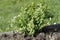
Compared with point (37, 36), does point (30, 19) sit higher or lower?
higher

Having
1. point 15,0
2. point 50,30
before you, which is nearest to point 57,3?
point 15,0

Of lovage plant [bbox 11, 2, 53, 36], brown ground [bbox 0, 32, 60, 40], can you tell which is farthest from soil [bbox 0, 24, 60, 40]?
lovage plant [bbox 11, 2, 53, 36]

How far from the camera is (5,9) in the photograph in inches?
371

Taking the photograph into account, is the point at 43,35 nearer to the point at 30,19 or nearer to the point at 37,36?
the point at 37,36

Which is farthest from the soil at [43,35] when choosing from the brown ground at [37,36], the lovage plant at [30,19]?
the lovage plant at [30,19]

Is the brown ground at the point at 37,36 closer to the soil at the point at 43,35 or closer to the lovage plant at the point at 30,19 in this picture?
the soil at the point at 43,35

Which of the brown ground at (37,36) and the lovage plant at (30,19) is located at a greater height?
the lovage plant at (30,19)

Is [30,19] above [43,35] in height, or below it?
above

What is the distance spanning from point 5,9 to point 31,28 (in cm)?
365

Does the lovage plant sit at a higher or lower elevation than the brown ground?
higher

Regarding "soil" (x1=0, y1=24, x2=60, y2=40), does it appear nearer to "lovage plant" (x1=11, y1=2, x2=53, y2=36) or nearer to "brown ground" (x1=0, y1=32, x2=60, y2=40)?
"brown ground" (x1=0, y1=32, x2=60, y2=40)

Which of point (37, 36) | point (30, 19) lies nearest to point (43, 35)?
point (37, 36)

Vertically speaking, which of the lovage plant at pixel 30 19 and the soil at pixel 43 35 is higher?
the lovage plant at pixel 30 19

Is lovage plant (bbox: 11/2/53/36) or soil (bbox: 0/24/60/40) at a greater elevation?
lovage plant (bbox: 11/2/53/36)
